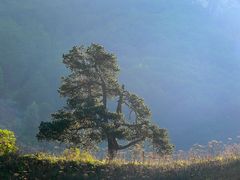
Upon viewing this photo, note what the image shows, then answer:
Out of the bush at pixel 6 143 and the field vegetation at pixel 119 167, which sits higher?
the bush at pixel 6 143

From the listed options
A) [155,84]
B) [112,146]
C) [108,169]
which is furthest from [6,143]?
[155,84]

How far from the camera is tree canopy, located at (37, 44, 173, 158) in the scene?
15.5 meters

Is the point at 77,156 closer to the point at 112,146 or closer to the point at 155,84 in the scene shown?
the point at 112,146

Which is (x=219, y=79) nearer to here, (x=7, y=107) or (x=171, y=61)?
(x=171, y=61)

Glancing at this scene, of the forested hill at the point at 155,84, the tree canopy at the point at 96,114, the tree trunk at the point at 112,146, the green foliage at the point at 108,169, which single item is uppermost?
the forested hill at the point at 155,84

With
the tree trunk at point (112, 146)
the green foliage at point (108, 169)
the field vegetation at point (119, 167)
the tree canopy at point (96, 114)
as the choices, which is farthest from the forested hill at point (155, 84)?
the green foliage at point (108, 169)

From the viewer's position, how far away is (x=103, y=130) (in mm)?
15617

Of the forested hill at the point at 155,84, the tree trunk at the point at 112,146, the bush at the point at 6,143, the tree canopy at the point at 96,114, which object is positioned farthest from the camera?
the forested hill at the point at 155,84

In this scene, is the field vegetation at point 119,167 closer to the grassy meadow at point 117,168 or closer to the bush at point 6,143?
the grassy meadow at point 117,168

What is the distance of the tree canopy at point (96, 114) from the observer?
15497 mm

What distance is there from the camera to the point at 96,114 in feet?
51.6

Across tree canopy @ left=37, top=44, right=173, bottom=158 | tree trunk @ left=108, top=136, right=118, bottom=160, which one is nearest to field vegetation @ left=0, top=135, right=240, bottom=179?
tree canopy @ left=37, top=44, right=173, bottom=158

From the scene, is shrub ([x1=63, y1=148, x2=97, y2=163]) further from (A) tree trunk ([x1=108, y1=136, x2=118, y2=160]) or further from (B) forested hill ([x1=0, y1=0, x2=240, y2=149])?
(B) forested hill ([x1=0, y1=0, x2=240, y2=149])

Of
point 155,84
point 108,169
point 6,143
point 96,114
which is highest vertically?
point 155,84
